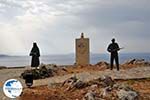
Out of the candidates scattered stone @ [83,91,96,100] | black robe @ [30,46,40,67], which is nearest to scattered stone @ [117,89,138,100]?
scattered stone @ [83,91,96,100]

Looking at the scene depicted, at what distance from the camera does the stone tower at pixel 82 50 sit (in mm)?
28031

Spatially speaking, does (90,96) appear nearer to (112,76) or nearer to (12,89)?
(112,76)

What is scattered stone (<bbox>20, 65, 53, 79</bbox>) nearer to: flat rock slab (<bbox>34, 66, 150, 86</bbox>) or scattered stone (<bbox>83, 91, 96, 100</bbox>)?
flat rock slab (<bbox>34, 66, 150, 86</bbox>)

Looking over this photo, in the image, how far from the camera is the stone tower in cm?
2803

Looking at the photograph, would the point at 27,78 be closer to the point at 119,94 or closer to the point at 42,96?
the point at 42,96

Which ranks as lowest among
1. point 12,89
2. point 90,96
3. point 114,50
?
point 90,96

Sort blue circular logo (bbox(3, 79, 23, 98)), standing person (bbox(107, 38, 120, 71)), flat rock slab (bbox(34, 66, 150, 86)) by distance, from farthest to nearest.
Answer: standing person (bbox(107, 38, 120, 71)) → flat rock slab (bbox(34, 66, 150, 86)) → blue circular logo (bbox(3, 79, 23, 98))

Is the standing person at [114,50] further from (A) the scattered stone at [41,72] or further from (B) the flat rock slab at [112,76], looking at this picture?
(A) the scattered stone at [41,72]

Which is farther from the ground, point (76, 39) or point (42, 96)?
point (76, 39)

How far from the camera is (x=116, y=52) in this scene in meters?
22.9

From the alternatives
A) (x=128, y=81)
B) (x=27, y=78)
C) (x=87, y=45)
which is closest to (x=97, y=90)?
(x=27, y=78)

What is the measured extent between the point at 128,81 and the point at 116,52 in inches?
203

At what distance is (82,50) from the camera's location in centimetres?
2812

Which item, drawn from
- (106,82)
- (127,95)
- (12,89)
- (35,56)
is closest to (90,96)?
(127,95)
